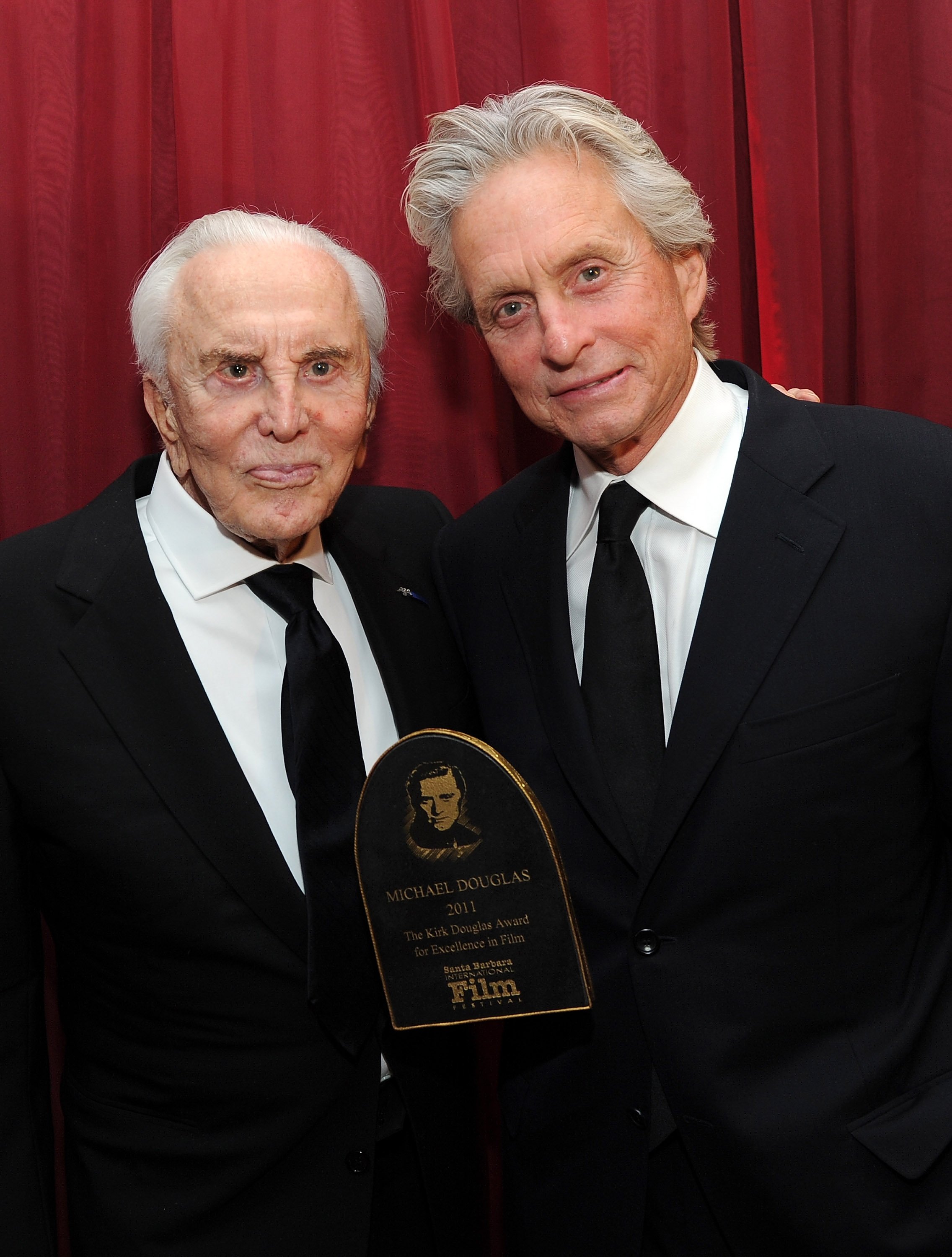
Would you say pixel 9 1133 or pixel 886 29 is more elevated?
pixel 886 29

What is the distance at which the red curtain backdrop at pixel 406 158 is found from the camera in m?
1.94

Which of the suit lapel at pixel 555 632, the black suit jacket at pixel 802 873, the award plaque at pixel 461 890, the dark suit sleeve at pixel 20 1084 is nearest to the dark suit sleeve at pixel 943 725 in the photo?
the black suit jacket at pixel 802 873

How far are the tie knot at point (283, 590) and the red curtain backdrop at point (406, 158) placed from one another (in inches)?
20.6

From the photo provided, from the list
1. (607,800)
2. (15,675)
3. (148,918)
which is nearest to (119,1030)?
(148,918)

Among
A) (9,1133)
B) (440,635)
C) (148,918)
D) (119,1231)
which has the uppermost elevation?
(440,635)

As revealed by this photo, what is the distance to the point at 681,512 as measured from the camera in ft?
5.20

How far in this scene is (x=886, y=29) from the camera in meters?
2.02

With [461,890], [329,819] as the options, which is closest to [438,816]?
[461,890]

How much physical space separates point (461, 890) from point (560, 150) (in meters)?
1.04

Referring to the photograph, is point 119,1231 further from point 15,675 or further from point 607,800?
point 607,800

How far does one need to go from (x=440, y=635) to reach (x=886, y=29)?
134cm

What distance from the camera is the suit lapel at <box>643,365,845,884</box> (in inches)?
57.2

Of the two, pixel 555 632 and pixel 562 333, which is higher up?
pixel 562 333

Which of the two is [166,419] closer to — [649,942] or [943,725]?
[649,942]
